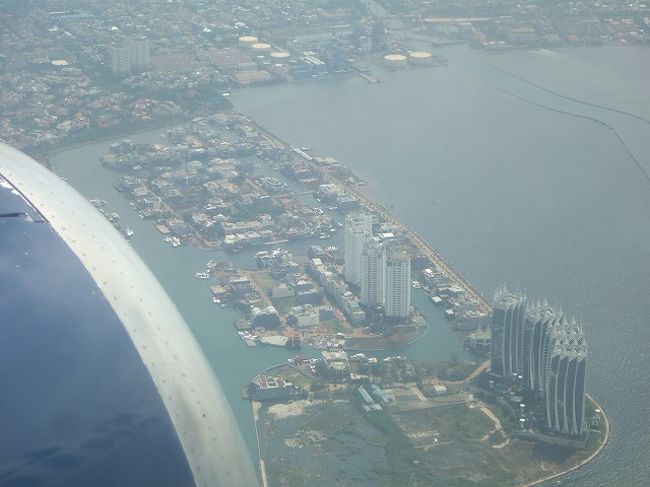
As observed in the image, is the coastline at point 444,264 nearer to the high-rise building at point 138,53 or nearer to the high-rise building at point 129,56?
the high-rise building at point 129,56

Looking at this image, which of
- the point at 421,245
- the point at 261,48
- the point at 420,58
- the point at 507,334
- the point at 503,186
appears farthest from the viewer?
the point at 261,48

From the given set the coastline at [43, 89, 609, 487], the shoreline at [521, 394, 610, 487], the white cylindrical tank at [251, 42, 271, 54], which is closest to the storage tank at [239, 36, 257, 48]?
the white cylindrical tank at [251, 42, 271, 54]

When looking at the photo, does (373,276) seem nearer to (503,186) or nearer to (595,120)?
(503,186)

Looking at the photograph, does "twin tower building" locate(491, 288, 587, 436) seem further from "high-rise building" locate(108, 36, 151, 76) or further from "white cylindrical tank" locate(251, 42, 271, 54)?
"white cylindrical tank" locate(251, 42, 271, 54)

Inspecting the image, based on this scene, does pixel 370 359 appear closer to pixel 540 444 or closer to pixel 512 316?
pixel 512 316

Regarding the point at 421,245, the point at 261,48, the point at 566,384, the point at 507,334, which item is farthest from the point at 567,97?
the point at 566,384

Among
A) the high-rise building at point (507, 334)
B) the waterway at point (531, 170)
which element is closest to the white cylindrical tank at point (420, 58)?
the waterway at point (531, 170)
